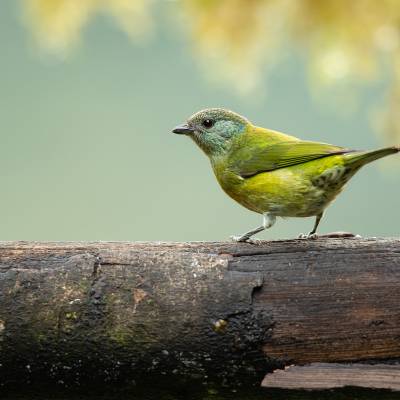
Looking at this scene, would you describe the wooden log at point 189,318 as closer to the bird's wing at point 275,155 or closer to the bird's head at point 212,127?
the bird's wing at point 275,155

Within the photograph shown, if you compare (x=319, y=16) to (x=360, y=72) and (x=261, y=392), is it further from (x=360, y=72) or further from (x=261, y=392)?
(x=261, y=392)

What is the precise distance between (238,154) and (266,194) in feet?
1.38

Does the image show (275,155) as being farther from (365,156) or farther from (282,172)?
(365,156)

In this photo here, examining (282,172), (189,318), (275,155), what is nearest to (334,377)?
(189,318)

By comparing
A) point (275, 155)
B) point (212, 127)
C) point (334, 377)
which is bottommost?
point (334, 377)

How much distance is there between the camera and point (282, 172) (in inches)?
143

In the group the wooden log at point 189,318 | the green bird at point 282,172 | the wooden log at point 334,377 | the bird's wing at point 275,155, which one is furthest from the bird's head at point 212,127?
the wooden log at point 334,377

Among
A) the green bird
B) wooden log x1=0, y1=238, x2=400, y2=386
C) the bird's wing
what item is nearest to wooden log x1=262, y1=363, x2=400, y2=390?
wooden log x1=0, y1=238, x2=400, y2=386

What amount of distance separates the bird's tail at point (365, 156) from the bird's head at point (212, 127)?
936mm

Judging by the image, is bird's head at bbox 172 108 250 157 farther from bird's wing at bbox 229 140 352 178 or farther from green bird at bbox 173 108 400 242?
bird's wing at bbox 229 140 352 178

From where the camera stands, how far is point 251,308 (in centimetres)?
247

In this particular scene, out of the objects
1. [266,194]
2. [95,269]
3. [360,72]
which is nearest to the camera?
[95,269]

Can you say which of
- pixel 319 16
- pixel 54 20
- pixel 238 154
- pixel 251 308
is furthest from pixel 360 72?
pixel 251 308

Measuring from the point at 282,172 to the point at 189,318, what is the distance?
1360 mm
